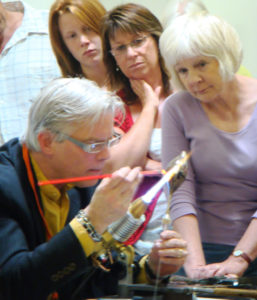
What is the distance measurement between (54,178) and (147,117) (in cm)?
62

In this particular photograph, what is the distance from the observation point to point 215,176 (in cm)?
167

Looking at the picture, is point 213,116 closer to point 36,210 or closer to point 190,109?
point 190,109

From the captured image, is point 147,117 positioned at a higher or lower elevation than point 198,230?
higher

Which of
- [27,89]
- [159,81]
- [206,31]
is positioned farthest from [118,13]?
[27,89]

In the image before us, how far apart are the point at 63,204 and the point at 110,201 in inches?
10.6

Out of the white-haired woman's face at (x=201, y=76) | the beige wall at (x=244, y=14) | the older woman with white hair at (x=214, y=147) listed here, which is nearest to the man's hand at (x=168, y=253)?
the older woman with white hair at (x=214, y=147)

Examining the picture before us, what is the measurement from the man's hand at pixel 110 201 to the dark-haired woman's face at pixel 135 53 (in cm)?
89

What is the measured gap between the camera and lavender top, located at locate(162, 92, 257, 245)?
1.66m

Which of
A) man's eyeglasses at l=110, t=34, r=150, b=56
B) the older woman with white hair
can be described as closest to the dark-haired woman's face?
man's eyeglasses at l=110, t=34, r=150, b=56

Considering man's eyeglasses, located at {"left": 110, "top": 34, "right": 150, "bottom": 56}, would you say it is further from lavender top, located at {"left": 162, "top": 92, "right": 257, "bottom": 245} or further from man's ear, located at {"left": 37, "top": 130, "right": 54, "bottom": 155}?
man's ear, located at {"left": 37, "top": 130, "right": 54, "bottom": 155}

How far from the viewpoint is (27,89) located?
239 centimetres

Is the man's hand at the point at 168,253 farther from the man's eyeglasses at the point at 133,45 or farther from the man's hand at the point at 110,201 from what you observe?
the man's eyeglasses at the point at 133,45

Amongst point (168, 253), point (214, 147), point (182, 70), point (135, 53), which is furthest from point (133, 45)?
point (168, 253)

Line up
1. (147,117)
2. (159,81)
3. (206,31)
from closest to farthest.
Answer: (206,31) < (147,117) < (159,81)
